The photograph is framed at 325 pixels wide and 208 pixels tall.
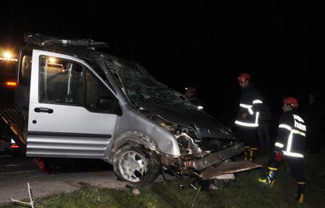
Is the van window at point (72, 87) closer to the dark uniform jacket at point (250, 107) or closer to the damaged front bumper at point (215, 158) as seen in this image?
the damaged front bumper at point (215, 158)

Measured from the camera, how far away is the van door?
5.29 m

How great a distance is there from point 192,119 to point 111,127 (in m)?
1.25

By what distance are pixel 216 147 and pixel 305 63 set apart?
75.1ft

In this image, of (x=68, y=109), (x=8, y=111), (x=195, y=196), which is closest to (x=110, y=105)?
(x=68, y=109)

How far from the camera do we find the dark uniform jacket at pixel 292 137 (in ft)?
20.3

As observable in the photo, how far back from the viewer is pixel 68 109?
Answer: 539 centimetres

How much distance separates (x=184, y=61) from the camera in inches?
985

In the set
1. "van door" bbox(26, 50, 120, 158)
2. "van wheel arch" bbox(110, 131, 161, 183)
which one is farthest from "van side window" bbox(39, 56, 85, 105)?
"van wheel arch" bbox(110, 131, 161, 183)

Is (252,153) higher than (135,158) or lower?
lower

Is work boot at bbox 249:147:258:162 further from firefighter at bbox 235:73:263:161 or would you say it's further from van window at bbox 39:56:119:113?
van window at bbox 39:56:119:113

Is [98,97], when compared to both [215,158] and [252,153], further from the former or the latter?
[252,153]

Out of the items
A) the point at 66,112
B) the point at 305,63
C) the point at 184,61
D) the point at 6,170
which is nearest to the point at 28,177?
the point at 6,170

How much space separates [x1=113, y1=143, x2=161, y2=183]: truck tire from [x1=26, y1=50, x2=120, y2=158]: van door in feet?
1.05

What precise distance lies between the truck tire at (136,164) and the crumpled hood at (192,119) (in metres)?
0.60
